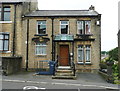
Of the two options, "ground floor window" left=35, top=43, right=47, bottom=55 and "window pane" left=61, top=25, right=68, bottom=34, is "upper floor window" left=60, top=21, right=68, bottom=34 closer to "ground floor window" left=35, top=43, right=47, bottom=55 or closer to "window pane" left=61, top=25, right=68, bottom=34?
"window pane" left=61, top=25, right=68, bottom=34

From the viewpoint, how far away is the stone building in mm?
20516

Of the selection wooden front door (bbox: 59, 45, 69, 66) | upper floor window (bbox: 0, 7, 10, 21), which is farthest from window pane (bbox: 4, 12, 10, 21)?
wooden front door (bbox: 59, 45, 69, 66)

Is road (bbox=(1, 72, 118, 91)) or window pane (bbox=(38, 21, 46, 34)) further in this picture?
window pane (bbox=(38, 21, 46, 34))

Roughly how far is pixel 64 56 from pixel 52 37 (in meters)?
2.73

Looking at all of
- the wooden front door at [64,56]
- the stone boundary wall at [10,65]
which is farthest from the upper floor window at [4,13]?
the wooden front door at [64,56]

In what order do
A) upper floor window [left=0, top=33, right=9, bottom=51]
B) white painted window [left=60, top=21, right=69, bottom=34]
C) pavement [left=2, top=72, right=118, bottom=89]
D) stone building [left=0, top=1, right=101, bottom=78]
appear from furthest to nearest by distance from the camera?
upper floor window [left=0, top=33, right=9, bottom=51] → white painted window [left=60, top=21, right=69, bottom=34] → stone building [left=0, top=1, right=101, bottom=78] → pavement [left=2, top=72, right=118, bottom=89]

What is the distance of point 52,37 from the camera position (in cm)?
2089

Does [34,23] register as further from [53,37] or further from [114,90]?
[114,90]

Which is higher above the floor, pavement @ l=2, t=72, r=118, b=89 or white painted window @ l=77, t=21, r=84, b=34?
white painted window @ l=77, t=21, r=84, b=34

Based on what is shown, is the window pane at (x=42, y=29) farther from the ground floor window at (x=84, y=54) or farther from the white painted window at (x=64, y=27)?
the ground floor window at (x=84, y=54)

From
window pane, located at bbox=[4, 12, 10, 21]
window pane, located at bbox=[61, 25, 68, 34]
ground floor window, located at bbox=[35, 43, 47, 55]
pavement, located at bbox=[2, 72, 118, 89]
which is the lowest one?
pavement, located at bbox=[2, 72, 118, 89]

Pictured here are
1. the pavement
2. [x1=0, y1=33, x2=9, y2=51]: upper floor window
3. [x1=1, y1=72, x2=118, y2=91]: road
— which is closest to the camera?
[x1=1, y1=72, x2=118, y2=91]: road

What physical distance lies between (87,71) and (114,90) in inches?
322

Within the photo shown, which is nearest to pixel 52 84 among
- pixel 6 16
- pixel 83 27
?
pixel 83 27
